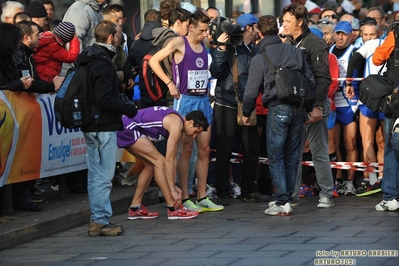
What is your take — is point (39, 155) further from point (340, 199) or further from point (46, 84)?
point (340, 199)

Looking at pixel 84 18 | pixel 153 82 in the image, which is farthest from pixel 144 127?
pixel 84 18

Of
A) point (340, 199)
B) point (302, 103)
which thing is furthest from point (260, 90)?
point (340, 199)

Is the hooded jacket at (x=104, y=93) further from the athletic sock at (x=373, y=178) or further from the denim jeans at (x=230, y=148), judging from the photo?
the athletic sock at (x=373, y=178)

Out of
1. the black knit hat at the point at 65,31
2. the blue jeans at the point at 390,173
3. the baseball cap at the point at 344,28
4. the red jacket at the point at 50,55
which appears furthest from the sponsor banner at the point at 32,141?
the baseball cap at the point at 344,28

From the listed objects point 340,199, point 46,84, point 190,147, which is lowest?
point 340,199

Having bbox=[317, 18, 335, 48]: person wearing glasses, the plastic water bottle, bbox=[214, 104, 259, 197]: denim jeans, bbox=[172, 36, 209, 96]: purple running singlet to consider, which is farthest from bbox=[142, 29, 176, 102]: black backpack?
bbox=[317, 18, 335, 48]: person wearing glasses

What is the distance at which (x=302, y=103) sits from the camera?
10664 mm

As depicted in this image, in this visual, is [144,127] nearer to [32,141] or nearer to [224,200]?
[32,141]

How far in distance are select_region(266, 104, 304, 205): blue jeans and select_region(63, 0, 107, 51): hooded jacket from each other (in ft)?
10.0

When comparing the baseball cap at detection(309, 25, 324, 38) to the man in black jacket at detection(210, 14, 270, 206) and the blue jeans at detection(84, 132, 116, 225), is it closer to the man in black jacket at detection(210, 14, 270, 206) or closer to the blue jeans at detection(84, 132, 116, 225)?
the man in black jacket at detection(210, 14, 270, 206)

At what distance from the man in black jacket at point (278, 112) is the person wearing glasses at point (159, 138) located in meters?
0.70

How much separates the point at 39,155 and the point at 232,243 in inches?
111

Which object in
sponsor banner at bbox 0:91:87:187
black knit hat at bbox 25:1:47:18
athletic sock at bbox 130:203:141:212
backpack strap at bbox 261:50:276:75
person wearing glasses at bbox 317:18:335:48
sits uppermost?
black knit hat at bbox 25:1:47:18

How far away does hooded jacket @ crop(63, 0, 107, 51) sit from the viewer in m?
12.6
